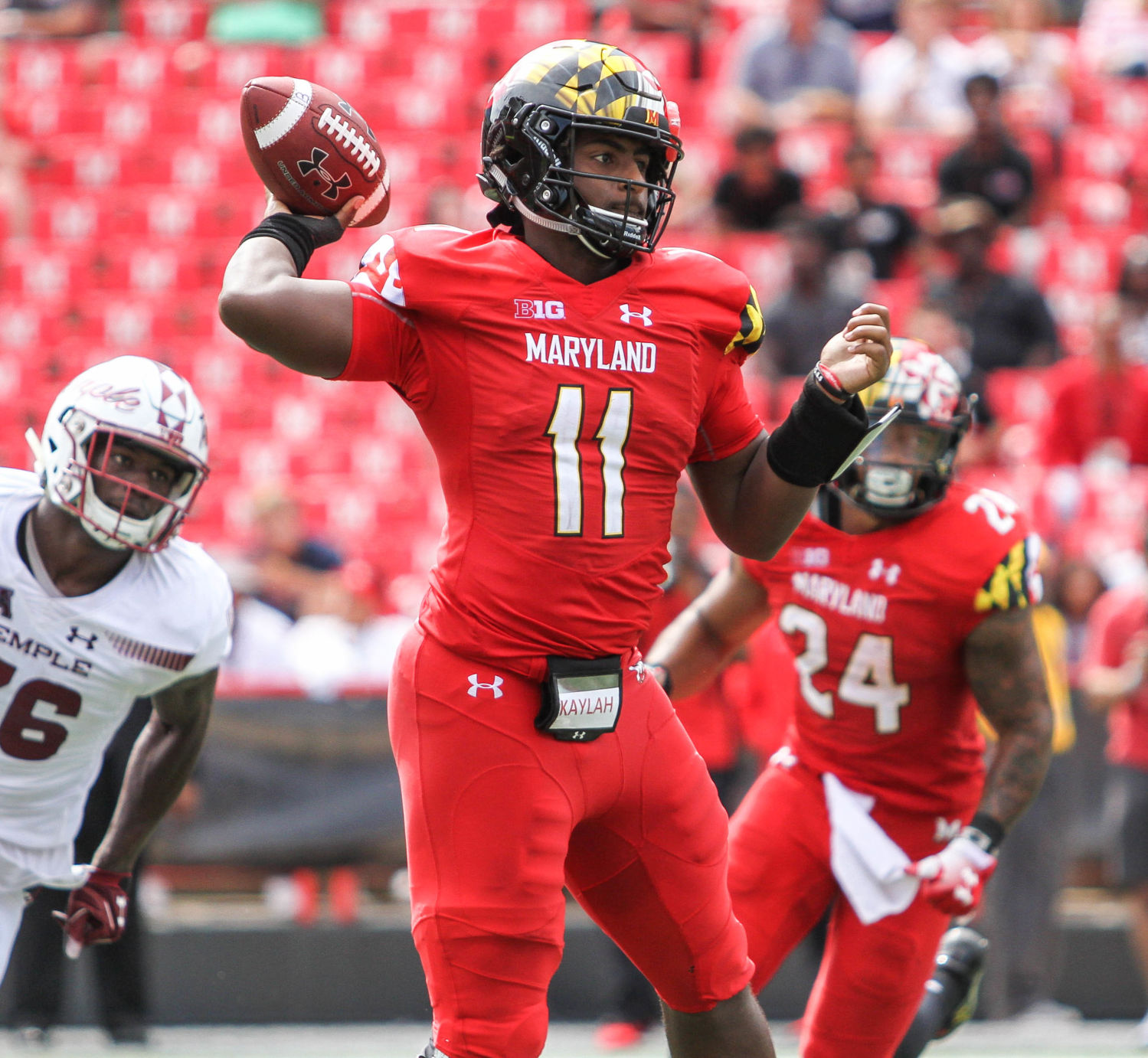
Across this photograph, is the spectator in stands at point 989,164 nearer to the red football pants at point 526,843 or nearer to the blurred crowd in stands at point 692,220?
the blurred crowd in stands at point 692,220

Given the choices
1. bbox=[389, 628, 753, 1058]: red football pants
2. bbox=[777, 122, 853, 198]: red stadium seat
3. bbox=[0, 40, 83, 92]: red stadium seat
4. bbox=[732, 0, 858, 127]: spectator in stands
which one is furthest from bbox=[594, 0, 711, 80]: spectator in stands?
bbox=[389, 628, 753, 1058]: red football pants

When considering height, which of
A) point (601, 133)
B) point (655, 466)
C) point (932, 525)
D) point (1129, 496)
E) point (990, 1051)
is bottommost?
point (990, 1051)

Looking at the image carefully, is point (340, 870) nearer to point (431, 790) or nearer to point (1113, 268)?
point (431, 790)

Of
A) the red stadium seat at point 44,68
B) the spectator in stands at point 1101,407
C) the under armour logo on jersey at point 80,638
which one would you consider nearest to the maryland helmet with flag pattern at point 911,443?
the under armour logo on jersey at point 80,638

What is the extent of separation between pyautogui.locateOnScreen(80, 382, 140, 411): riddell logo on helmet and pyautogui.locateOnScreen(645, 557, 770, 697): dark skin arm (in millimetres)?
1322

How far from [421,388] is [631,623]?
545 mm

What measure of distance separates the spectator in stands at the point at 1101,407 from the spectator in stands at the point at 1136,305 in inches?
9.4

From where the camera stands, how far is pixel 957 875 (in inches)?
134

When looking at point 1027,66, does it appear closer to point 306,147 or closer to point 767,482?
point 767,482

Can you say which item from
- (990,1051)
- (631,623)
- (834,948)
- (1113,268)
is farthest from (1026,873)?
(1113,268)

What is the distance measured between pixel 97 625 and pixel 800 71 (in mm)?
8264

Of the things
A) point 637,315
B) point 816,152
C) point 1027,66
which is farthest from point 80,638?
point 1027,66

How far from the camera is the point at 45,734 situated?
3.41 meters

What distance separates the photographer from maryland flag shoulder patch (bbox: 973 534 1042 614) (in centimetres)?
367
